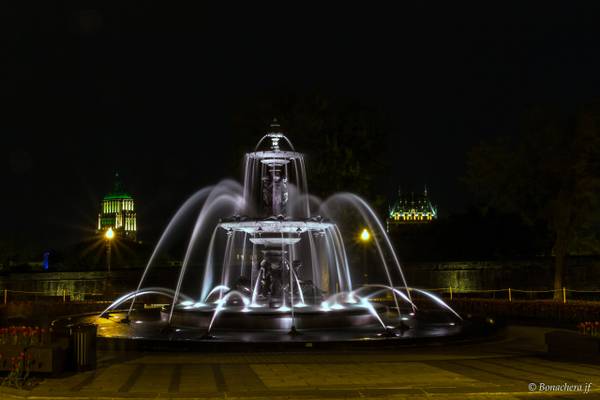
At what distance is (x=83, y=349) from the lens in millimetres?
13117

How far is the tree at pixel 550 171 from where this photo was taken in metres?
36.7

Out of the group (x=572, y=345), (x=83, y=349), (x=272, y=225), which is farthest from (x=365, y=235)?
(x=83, y=349)

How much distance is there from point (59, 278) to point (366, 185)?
1154 inches

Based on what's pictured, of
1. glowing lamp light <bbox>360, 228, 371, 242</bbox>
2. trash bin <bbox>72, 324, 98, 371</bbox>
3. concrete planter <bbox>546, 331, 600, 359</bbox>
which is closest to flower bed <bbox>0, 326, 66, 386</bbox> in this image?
trash bin <bbox>72, 324, 98, 371</bbox>

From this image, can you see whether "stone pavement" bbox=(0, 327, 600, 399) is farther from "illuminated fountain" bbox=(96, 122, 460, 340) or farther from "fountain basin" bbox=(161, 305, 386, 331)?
"fountain basin" bbox=(161, 305, 386, 331)

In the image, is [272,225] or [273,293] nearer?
[272,225]

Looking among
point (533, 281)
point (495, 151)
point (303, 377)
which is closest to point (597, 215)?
point (495, 151)

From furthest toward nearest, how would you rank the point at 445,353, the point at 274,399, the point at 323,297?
the point at 323,297, the point at 445,353, the point at 274,399

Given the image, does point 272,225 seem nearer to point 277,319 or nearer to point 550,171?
point 277,319

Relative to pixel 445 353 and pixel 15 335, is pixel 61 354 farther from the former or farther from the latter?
pixel 445 353

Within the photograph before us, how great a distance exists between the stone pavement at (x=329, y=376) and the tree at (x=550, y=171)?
75.8 feet

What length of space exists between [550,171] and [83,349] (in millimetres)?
30714

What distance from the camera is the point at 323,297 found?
24.3 metres

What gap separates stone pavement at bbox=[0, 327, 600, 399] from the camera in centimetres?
1086
